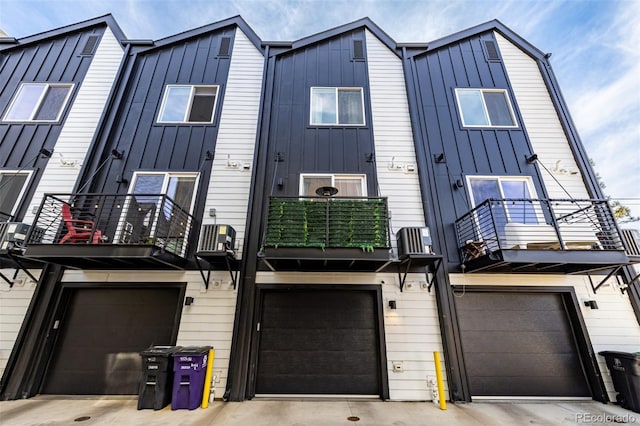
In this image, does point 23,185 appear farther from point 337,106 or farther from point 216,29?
point 337,106

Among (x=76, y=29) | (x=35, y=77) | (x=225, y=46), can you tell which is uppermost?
(x=76, y=29)

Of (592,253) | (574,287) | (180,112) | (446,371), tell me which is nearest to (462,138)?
(592,253)

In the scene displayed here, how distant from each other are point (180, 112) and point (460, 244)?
7646 millimetres

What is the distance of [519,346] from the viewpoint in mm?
4590

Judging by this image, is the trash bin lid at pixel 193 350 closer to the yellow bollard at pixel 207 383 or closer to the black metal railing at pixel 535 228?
the yellow bollard at pixel 207 383

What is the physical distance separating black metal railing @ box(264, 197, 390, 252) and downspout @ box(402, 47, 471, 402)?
1.60 metres

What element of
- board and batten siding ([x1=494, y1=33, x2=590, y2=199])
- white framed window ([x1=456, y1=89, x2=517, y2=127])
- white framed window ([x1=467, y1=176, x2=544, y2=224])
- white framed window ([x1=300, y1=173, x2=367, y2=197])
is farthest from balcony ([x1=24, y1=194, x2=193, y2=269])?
board and batten siding ([x1=494, y1=33, x2=590, y2=199])

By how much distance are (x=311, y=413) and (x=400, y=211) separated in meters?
4.04

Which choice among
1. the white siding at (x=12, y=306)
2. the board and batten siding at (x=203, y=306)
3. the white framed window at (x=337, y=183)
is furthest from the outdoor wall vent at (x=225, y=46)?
the white siding at (x=12, y=306)

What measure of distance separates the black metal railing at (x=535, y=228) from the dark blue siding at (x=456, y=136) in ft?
1.19

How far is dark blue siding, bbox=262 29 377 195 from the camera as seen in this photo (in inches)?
228

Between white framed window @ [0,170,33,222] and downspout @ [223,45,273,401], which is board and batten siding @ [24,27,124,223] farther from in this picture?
downspout @ [223,45,273,401]

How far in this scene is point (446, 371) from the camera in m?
4.29

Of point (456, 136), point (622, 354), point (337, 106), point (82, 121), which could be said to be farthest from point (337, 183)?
point (82, 121)
